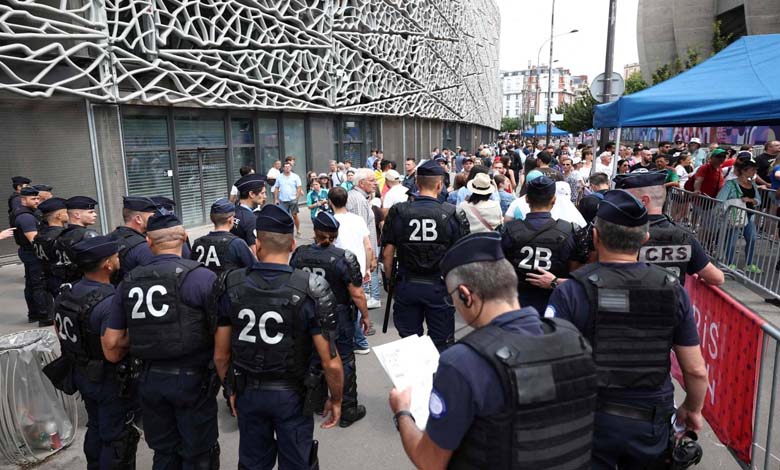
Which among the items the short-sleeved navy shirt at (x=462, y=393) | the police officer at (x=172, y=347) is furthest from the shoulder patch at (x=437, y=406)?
the police officer at (x=172, y=347)

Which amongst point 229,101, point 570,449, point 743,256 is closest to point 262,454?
point 570,449

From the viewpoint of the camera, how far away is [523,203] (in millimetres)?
5422

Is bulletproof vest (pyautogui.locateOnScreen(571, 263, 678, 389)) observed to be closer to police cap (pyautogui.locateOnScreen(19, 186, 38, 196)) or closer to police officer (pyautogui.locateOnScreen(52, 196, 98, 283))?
police officer (pyautogui.locateOnScreen(52, 196, 98, 283))

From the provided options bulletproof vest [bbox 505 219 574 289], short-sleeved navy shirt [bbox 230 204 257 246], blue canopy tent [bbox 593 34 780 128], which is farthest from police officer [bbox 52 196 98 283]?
blue canopy tent [bbox 593 34 780 128]

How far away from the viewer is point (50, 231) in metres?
5.82

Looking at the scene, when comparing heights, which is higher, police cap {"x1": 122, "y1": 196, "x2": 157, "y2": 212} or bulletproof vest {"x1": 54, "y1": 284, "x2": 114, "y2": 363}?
police cap {"x1": 122, "y1": 196, "x2": 157, "y2": 212}

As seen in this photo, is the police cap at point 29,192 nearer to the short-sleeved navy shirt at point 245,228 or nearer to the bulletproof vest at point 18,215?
the bulletproof vest at point 18,215

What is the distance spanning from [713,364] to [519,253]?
162 cm

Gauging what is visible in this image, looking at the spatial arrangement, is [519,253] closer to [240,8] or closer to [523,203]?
[523,203]

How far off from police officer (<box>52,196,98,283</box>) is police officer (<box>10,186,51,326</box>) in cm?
142

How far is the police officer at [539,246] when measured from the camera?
12.5 feet

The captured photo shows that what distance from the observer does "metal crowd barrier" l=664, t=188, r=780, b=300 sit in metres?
6.75

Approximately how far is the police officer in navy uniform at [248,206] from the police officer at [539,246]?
2.98 meters

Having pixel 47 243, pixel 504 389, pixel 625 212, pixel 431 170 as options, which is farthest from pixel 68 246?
pixel 625 212
